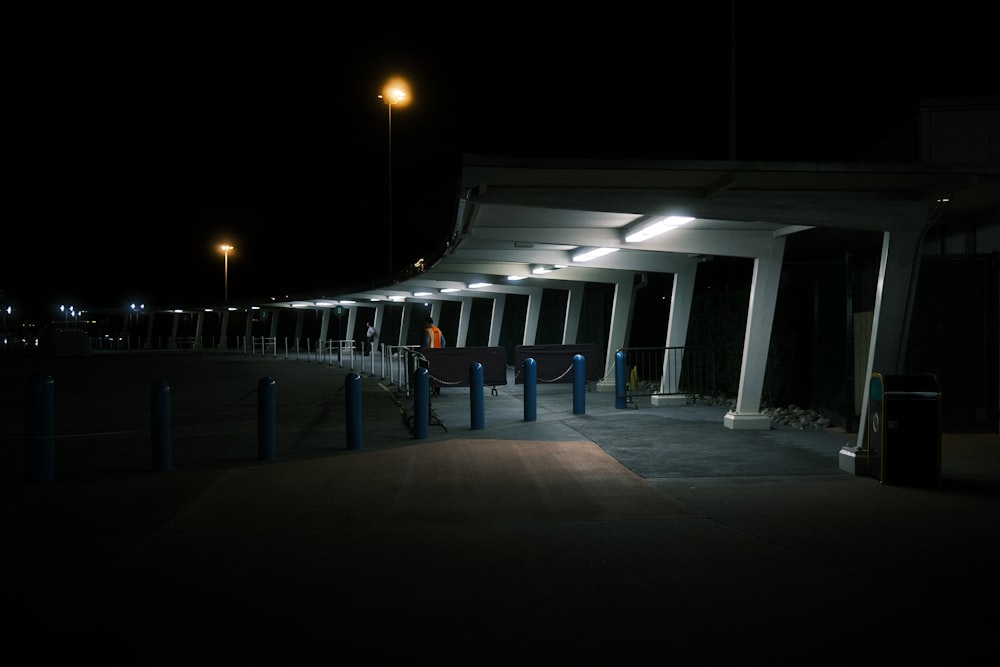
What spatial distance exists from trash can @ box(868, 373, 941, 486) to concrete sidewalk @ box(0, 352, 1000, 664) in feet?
0.81

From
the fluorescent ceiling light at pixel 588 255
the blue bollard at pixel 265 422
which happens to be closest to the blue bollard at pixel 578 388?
the fluorescent ceiling light at pixel 588 255

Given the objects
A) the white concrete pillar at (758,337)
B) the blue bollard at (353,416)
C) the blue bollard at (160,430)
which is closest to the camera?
the blue bollard at (160,430)

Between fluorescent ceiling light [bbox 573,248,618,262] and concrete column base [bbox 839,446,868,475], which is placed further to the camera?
fluorescent ceiling light [bbox 573,248,618,262]

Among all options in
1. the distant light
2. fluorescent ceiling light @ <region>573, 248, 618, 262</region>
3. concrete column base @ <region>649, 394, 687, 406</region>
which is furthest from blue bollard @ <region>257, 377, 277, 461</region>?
the distant light

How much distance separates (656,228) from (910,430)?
522cm

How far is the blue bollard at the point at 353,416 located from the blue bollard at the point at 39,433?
367 cm

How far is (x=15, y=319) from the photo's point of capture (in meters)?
109

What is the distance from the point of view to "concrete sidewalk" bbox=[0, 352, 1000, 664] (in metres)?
4.65

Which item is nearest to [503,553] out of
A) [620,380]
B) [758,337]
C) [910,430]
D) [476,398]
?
[910,430]

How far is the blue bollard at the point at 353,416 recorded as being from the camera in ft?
37.9

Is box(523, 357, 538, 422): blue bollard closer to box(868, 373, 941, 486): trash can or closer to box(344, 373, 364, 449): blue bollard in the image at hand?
box(344, 373, 364, 449): blue bollard

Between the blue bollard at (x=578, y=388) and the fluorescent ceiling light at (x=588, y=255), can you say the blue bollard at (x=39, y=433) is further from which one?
the fluorescent ceiling light at (x=588, y=255)

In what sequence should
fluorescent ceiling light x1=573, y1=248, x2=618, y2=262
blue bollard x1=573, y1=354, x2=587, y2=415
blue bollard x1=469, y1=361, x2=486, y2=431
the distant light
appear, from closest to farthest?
blue bollard x1=469, y1=361, x2=486, y2=431
blue bollard x1=573, y1=354, x2=587, y2=415
fluorescent ceiling light x1=573, y1=248, x2=618, y2=262
the distant light

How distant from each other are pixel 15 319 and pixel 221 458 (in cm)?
11503
